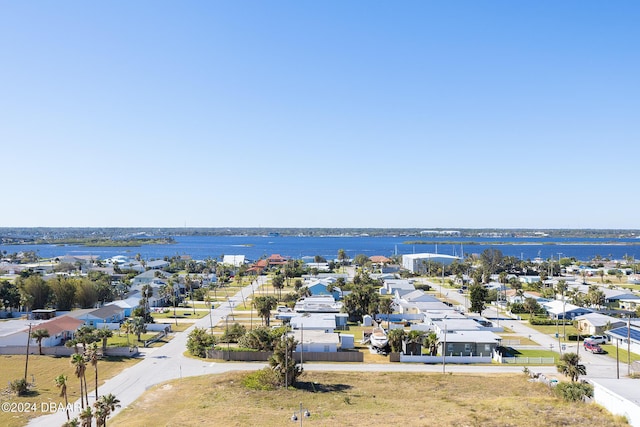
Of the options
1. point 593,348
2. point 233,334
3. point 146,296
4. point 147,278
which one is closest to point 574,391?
point 593,348

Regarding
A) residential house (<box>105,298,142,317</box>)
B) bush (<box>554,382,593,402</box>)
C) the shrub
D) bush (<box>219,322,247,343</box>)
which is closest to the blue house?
residential house (<box>105,298,142,317</box>)

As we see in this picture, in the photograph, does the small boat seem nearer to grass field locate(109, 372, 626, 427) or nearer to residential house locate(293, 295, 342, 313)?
grass field locate(109, 372, 626, 427)

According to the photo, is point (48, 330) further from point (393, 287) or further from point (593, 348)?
point (393, 287)

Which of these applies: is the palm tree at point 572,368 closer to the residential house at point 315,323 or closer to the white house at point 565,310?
the residential house at point 315,323

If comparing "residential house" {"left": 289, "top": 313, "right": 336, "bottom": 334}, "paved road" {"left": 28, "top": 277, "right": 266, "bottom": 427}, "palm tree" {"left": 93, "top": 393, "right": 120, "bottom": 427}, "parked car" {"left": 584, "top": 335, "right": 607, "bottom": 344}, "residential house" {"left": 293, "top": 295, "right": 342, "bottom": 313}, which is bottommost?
"parked car" {"left": 584, "top": 335, "right": 607, "bottom": 344}

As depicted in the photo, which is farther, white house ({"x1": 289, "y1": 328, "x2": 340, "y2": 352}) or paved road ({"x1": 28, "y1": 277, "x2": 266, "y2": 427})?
white house ({"x1": 289, "y1": 328, "x2": 340, "y2": 352})

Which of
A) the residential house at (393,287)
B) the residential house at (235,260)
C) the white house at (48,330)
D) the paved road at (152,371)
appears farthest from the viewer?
the residential house at (235,260)

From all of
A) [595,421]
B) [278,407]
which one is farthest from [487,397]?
[278,407]

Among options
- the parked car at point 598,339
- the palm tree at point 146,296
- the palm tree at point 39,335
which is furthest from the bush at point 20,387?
the parked car at point 598,339
